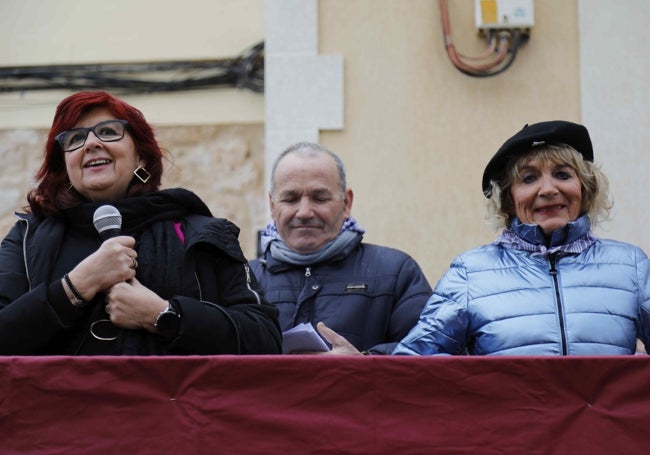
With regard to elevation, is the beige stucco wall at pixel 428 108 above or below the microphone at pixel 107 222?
above

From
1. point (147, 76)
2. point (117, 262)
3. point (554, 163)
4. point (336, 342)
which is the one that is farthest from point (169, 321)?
point (147, 76)

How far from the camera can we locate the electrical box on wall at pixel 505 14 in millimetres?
6031

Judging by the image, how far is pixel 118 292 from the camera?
117 inches

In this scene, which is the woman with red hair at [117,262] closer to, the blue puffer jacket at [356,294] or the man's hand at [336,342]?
the man's hand at [336,342]

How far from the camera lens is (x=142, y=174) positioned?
3340 mm

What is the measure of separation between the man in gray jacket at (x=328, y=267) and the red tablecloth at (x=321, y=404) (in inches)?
45.5

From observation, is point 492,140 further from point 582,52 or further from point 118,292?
point 118,292

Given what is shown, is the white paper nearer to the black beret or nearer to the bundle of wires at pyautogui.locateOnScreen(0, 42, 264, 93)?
the black beret

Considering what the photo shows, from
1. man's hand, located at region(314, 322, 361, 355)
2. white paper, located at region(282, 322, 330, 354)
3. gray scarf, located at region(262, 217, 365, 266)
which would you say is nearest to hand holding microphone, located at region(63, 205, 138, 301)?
white paper, located at region(282, 322, 330, 354)

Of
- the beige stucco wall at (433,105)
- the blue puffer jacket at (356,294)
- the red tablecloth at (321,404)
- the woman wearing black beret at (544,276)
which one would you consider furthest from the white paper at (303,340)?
the beige stucco wall at (433,105)

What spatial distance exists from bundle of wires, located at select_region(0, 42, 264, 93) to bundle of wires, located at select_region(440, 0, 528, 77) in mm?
1604

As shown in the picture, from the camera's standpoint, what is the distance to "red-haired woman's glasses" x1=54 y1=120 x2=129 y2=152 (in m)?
3.29

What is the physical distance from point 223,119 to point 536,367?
16.6 ft

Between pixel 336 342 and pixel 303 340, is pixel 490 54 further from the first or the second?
pixel 303 340
